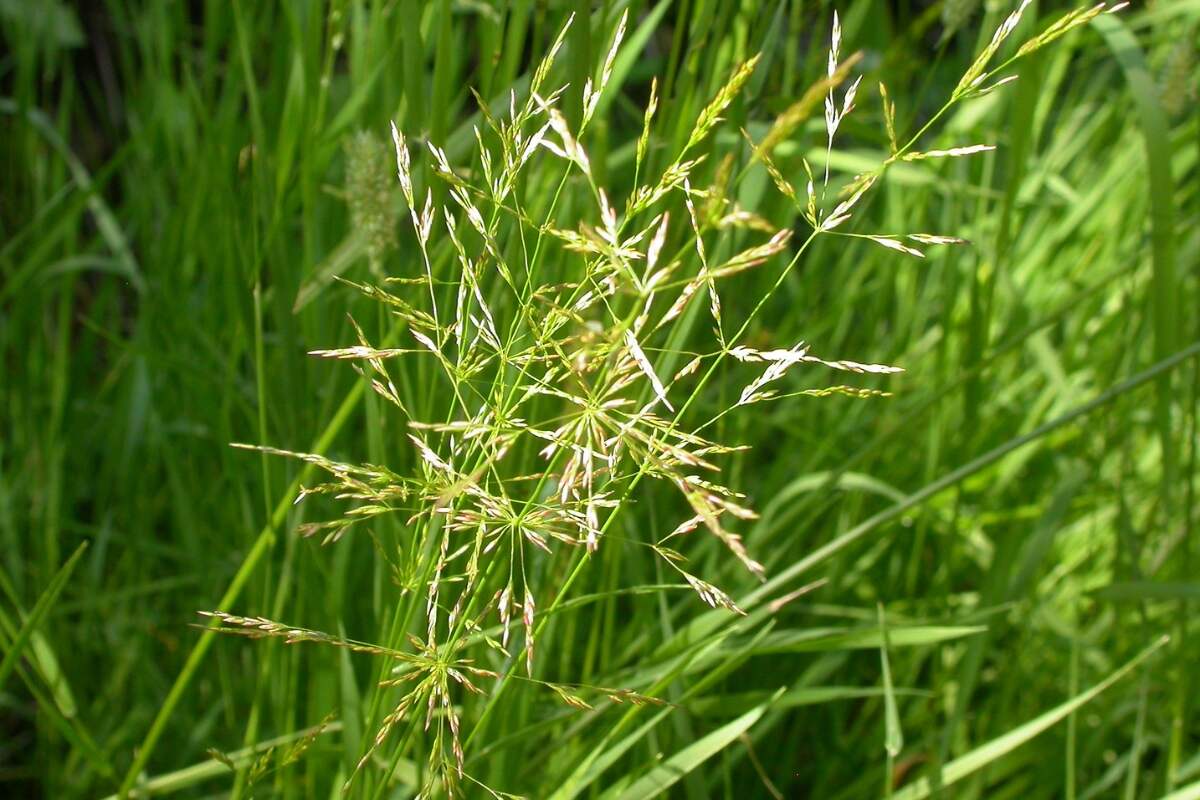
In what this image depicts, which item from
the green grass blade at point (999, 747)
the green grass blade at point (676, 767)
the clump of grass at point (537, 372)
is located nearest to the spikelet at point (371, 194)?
the clump of grass at point (537, 372)

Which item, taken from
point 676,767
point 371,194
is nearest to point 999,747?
point 676,767

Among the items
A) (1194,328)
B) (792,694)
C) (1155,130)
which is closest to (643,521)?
(792,694)

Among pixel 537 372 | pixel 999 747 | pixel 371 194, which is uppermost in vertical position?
pixel 371 194

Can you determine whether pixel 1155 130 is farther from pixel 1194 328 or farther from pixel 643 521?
pixel 1194 328

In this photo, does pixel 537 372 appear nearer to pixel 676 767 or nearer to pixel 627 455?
pixel 627 455

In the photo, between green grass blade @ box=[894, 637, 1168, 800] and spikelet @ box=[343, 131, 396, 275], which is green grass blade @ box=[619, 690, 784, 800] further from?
spikelet @ box=[343, 131, 396, 275]

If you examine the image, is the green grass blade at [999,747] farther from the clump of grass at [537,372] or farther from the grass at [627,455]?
the clump of grass at [537,372]
